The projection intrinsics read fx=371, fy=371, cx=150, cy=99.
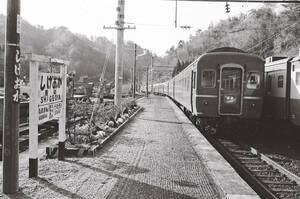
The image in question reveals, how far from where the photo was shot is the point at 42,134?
42.8 ft

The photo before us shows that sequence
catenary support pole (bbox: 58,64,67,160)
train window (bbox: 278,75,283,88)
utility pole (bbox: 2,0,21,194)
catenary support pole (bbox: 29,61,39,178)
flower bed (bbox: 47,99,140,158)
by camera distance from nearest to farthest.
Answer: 1. utility pole (bbox: 2,0,21,194)
2. catenary support pole (bbox: 29,61,39,178)
3. catenary support pole (bbox: 58,64,67,160)
4. flower bed (bbox: 47,99,140,158)
5. train window (bbox: 278,75,283,88)

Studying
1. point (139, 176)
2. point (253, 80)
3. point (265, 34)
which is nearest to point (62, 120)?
point (139, 176)

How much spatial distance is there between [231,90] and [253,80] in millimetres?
826

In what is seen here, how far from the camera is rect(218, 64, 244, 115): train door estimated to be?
12430 mm

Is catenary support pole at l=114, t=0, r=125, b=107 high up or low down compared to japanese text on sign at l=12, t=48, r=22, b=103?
up

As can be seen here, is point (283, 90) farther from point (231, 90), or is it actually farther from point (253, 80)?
point (231, 90)

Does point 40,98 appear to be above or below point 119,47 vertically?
below

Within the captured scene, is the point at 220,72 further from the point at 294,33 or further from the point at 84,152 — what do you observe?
the point at 294,33

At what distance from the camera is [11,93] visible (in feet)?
15.7

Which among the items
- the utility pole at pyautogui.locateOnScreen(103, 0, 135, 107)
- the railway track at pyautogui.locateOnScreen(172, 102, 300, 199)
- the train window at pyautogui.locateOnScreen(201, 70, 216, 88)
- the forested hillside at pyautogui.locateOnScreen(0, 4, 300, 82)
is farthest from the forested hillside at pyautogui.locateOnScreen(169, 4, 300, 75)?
the railway track at pyautogui.locateOnScreen(172, 102, 300, 199)

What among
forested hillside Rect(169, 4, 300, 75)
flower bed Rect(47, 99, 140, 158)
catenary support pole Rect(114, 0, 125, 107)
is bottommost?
flower bed Rect(47, 99, 140, 158)

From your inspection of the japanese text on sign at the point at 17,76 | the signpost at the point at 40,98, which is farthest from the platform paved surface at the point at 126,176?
the japanese text on sign at the point at 17,76

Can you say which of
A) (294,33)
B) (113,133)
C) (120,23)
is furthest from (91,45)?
(113,133)

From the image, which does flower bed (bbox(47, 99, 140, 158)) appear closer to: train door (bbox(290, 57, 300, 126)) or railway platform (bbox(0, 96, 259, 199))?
railway platform (bbox(0, 96, 259, 199))
